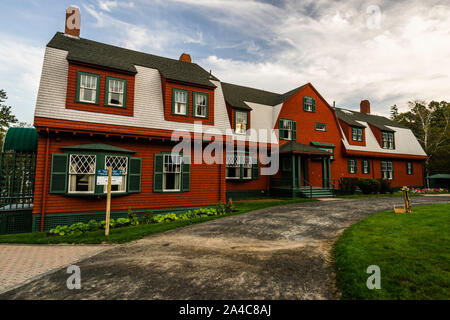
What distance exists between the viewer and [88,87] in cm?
1039

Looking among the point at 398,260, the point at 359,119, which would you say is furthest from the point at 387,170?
the point at 398,260

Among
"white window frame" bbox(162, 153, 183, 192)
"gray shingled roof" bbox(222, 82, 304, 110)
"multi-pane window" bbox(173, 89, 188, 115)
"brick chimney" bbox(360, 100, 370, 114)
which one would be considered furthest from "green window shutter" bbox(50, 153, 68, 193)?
"brick chimney" bbox(360, 100, 370, 114)

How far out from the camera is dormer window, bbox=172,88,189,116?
12.3m

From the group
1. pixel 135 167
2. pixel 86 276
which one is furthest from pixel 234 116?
pixel 86 276

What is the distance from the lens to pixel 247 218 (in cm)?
985

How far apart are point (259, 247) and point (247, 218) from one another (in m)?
3.85

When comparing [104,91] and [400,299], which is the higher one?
[104,91]

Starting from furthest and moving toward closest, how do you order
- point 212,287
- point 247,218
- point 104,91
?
point 104,91 → point 247,218 → point 212,287

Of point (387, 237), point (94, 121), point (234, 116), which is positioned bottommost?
point (387, 237)

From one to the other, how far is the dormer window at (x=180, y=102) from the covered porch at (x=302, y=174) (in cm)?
843

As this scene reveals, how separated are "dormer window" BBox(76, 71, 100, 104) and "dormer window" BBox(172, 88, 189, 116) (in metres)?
3.64

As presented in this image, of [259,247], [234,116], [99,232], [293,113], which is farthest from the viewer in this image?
[293,113]
